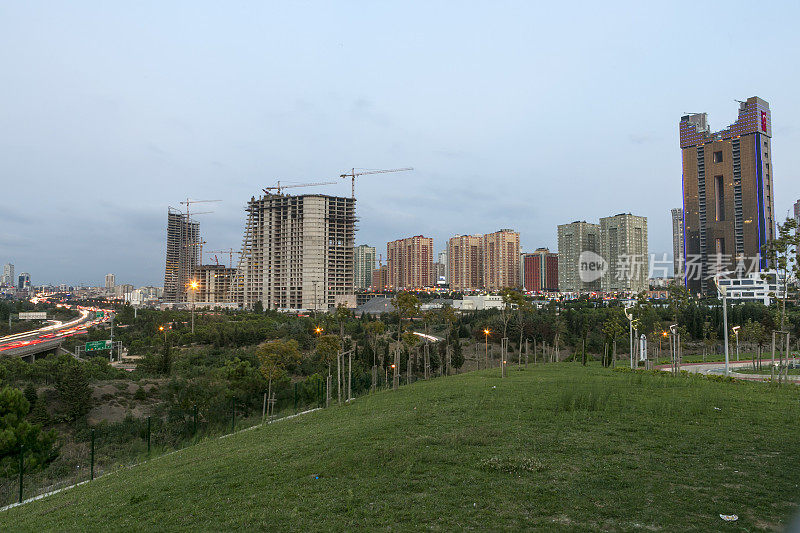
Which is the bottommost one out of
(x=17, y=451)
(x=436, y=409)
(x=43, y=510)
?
(x=17, y=451)

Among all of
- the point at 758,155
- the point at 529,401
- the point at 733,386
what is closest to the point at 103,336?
the point at 529,401

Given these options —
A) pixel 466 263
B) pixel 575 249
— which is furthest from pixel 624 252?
pixel 466 263

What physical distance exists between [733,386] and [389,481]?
1907 cm

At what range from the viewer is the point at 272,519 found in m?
7.54

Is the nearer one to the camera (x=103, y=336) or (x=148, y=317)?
(x=103, y=336)

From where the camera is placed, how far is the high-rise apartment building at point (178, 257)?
191 meters

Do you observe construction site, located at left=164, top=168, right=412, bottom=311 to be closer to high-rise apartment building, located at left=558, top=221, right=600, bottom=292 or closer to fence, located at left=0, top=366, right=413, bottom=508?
high-rise apartment building, located at left=558, top=221, right=600, bottom=292

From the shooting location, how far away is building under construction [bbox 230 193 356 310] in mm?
123438

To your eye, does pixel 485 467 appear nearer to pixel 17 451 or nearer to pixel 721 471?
pixel 721 471

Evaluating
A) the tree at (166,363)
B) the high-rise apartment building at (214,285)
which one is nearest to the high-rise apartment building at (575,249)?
the high-rise apartment building at (214,285)

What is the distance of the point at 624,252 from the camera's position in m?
144

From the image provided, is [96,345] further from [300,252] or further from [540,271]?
[540,271]

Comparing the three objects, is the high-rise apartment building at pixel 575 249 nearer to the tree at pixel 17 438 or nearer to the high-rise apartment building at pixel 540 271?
the high-rise apartment building at pixel 540 271

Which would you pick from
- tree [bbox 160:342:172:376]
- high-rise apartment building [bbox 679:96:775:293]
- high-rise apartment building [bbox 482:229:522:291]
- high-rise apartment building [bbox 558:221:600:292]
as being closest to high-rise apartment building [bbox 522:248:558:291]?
high-rise apartment building [bbox 482:229:522:291]
